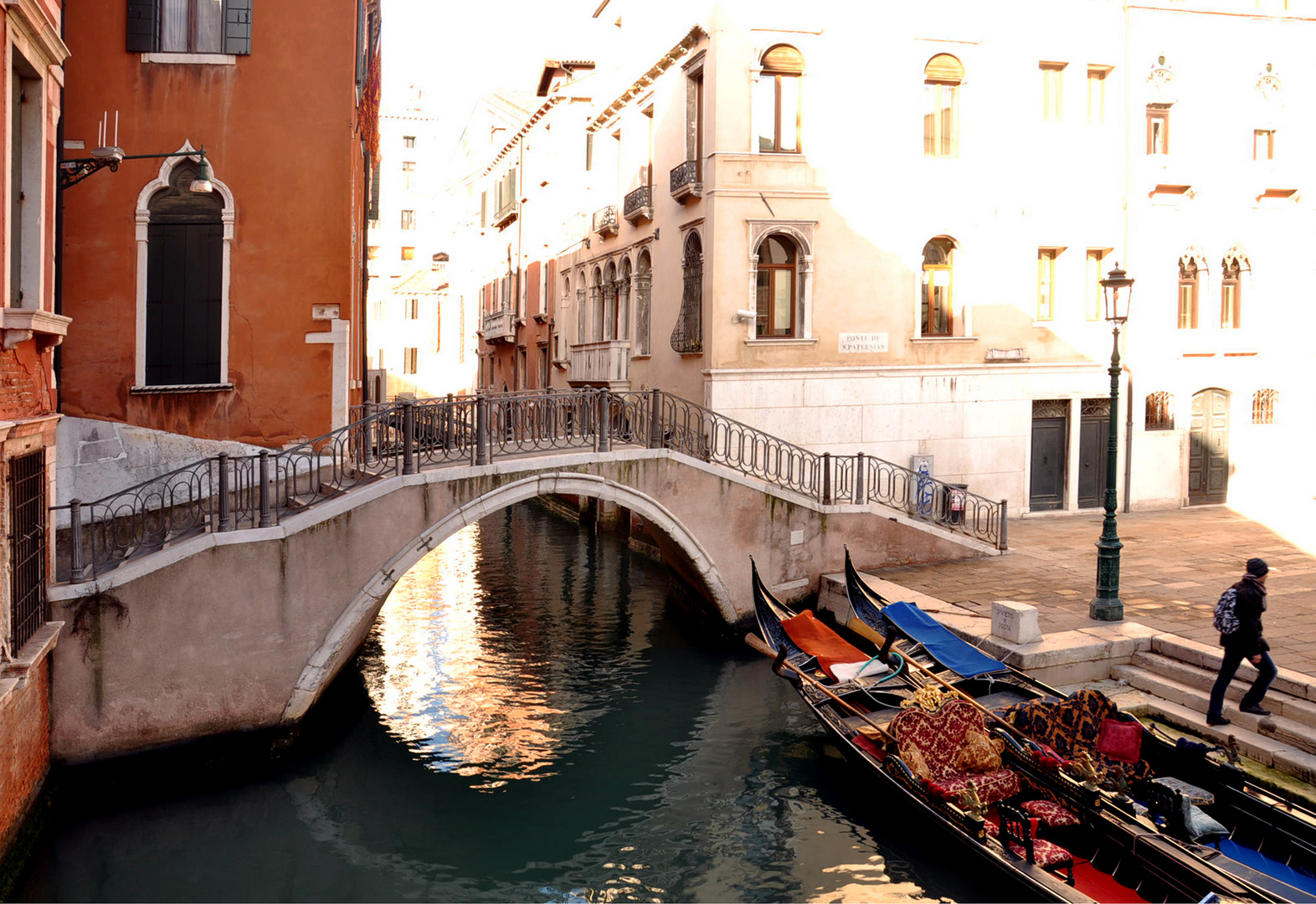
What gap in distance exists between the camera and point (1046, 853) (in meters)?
7.13

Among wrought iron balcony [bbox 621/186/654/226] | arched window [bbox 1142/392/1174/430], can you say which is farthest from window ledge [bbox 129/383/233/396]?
Result: arched window [bbox 1142/392/1174/430]

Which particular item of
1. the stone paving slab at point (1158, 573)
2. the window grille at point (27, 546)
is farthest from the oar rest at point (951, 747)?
the window grille at point (27, 546)

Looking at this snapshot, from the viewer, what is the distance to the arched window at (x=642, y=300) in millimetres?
19141

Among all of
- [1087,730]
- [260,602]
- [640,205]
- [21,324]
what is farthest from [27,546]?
[640,205]

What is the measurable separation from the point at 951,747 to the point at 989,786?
45cm

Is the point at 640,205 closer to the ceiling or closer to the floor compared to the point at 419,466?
closer to the ceiling

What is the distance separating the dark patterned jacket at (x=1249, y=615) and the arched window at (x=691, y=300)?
28.4ft

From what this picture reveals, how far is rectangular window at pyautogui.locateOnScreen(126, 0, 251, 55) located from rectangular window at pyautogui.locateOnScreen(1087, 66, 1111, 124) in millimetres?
12539

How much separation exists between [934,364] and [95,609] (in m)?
11.6

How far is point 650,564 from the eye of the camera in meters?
18.8

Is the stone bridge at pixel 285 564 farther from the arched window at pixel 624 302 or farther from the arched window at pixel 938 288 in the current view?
the arched window at pixel 624 302

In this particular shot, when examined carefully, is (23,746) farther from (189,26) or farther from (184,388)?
(189,26)

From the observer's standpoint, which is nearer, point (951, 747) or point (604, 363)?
point (951, 747)

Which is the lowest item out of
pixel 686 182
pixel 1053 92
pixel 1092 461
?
pixel 1092 461
